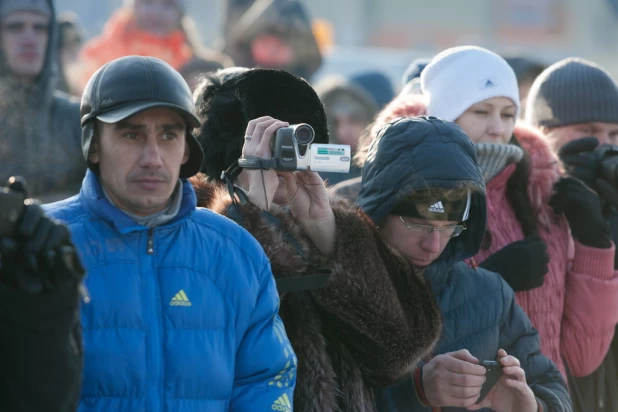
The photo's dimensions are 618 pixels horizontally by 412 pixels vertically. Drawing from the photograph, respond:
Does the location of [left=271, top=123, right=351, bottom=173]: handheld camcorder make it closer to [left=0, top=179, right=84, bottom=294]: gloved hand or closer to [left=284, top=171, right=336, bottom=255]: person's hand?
[left=284, top=171, right=336, bottom=255]: person's hand

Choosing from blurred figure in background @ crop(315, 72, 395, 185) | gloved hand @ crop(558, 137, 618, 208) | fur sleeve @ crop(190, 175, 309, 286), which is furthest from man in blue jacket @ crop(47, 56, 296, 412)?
blurred figure in background @ crop(315, 72, 395, 185)

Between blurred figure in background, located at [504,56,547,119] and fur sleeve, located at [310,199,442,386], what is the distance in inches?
159

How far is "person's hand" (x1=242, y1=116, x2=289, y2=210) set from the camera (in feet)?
10.6

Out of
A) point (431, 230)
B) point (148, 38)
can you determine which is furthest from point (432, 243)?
point (148, 38)

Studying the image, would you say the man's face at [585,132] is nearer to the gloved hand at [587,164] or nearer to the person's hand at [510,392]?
the gloved hand at [587,164]

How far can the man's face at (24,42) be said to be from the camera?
6043mm

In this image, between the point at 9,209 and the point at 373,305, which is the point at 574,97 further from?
the point at 9,209

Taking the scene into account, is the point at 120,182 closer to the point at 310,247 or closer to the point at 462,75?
the point at 310,247

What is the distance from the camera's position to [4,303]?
239cm

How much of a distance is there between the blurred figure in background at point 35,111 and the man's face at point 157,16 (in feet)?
9.15

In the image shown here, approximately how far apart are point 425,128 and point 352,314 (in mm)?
701

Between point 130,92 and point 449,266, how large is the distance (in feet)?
4.16

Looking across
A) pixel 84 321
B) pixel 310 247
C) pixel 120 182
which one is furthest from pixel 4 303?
pixel 310 247


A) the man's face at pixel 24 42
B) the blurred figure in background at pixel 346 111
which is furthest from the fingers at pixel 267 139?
the blurred figure in background at pixel 346 111
